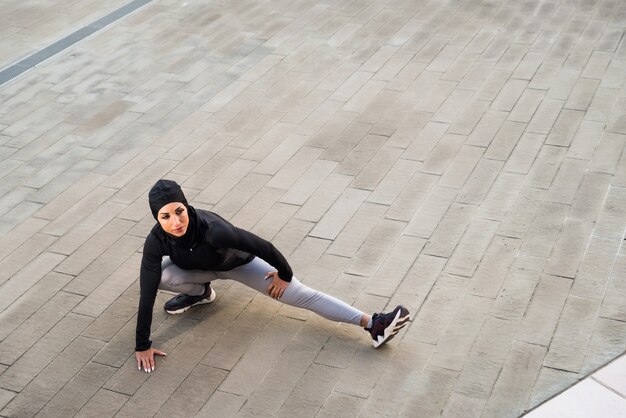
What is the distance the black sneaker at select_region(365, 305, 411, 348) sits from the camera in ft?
17.1

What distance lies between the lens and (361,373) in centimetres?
517

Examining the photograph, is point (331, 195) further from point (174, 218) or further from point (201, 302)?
point (174, 218)

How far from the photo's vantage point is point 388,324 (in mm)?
5211

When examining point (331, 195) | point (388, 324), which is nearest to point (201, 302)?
point (388, 324)

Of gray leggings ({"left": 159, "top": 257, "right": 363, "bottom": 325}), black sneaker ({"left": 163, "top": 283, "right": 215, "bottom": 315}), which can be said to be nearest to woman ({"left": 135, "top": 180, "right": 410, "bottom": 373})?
gray leggings ({"left": 159, "top": 257, "right": 363, "bottom": 325})

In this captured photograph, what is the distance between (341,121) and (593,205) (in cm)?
247

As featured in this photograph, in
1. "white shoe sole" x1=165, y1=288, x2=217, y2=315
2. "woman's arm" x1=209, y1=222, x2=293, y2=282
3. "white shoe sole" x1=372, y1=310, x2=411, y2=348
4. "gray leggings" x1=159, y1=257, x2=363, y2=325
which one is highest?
"woman's arm" x1=209, y1=222, x2=293, y2=282

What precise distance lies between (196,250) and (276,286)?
553 mm

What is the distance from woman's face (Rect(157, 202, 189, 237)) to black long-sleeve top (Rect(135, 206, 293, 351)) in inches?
3.2

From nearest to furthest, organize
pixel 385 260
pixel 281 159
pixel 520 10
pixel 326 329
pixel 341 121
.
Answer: pixel 326 329 → pixel 385 260 → pixel 281 159 → pixel 341 121 → pixel 520 10

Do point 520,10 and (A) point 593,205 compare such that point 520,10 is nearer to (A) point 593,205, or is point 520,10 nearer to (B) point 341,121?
(B) point 341,121

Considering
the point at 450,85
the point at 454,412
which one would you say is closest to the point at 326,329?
the point at 454,412

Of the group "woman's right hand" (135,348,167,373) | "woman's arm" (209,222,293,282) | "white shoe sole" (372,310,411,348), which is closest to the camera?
"woman's arm" (209,222,293,282)

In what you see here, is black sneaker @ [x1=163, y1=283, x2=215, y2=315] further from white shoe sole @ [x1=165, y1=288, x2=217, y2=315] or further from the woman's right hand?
the woman's right hand
